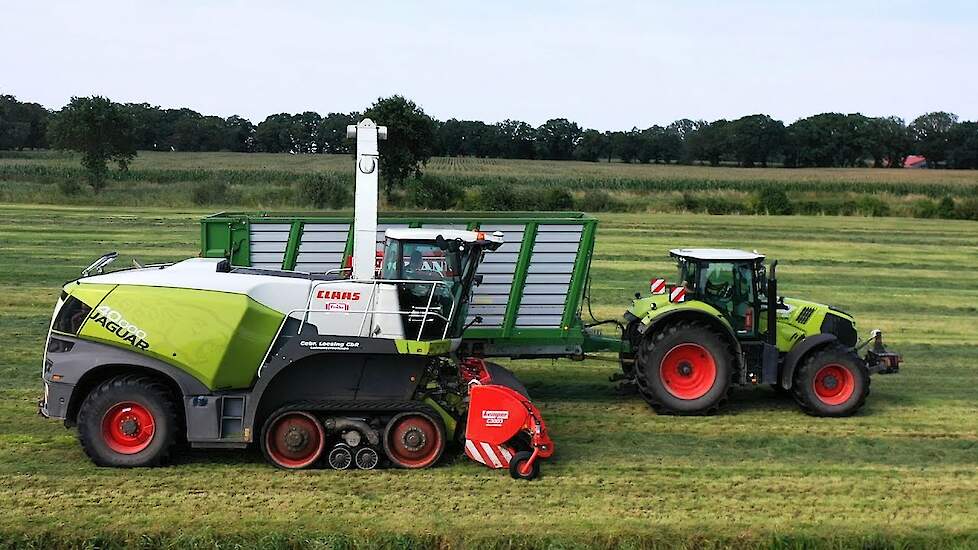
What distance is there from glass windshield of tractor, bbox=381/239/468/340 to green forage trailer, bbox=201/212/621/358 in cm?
205

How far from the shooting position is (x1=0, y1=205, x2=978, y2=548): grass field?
796 centimetres

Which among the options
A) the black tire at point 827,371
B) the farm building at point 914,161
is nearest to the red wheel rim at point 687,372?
the black tire at point 827,371

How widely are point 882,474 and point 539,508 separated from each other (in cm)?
385

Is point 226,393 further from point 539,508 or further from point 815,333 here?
point 815,333

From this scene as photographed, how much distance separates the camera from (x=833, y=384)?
12133mm

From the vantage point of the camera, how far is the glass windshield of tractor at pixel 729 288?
40.1 ft

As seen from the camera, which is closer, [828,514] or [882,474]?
[828,514]

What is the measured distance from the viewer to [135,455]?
9.55 m

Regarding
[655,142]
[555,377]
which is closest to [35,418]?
[555,377]

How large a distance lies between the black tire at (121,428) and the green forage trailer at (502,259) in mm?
3026

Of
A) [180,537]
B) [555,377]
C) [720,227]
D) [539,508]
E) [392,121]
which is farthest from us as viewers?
[392,121]

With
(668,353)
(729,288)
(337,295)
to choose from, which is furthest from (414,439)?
(729,288)

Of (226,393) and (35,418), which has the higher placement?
(226,393)

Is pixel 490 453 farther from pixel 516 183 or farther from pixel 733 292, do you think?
pixel 516 183
